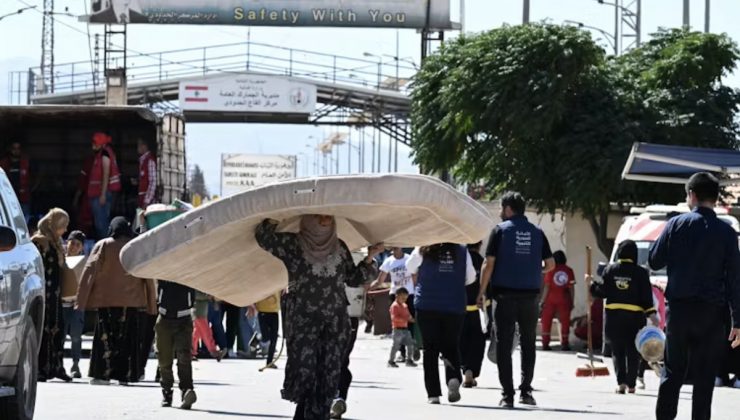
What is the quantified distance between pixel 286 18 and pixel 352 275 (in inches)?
1568

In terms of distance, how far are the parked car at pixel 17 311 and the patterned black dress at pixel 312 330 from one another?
181 cm

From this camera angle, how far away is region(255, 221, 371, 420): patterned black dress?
39.9 ft

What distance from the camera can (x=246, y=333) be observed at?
85.1ft

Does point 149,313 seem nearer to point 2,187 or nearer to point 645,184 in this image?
point 2,187

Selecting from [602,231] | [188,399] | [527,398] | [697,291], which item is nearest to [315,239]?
[697,291]

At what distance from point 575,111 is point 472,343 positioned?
15027mm

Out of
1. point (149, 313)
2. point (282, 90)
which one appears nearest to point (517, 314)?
point (149, 313)

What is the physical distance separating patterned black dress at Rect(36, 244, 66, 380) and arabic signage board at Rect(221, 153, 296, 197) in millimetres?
67451

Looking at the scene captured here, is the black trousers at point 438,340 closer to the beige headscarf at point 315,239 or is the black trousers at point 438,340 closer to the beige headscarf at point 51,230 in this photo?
the beige headscarf at point 51,230

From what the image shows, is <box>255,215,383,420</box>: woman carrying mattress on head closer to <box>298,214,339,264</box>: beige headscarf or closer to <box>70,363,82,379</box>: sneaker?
<box>298,214,339,264</box>: beige headscarf

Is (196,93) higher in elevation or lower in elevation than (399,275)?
higher

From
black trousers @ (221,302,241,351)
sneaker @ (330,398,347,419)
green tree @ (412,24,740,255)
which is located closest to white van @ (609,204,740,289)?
black trousers @ (221,302,241,351)

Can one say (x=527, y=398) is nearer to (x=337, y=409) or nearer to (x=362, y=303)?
(x=337, y=409)

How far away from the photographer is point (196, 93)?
7012 centimetres
